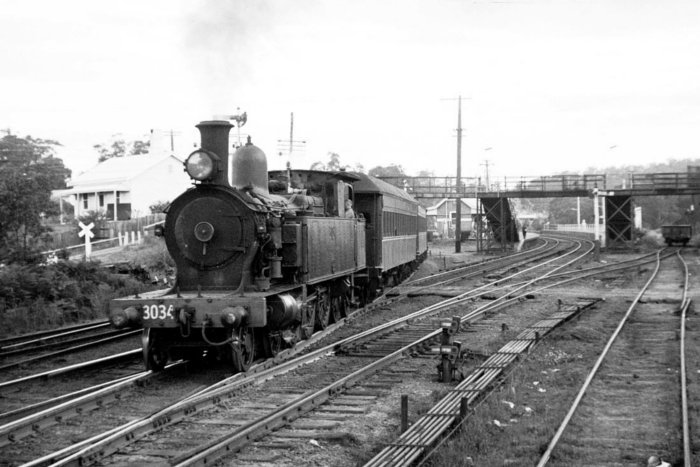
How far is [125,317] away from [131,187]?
39.7 metres

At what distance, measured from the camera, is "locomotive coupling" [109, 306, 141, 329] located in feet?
32.5

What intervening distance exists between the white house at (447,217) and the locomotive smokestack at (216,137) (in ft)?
196

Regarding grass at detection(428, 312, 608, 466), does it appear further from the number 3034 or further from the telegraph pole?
the telegraph pole

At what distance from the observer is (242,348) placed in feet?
34.2

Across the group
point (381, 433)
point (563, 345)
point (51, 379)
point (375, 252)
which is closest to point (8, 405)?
point (51, 379)

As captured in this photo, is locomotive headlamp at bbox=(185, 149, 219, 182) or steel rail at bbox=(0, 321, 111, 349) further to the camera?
steel rail at bbox=(0, 321, 111, 349)

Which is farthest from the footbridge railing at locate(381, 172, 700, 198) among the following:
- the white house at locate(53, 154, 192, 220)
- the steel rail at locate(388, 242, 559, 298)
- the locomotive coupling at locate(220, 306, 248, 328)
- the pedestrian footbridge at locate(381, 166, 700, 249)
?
the locomotive coupling at locate(220, 306, 248, 328)

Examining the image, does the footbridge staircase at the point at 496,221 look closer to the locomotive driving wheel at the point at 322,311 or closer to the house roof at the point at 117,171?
the house roof at the point at 117,171

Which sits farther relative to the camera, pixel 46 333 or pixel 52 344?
pixel 46 333

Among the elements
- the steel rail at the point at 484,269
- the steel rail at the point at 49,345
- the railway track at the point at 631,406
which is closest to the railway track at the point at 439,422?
the railway track at the point at 631,406

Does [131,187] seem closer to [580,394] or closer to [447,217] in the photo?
[580,394]

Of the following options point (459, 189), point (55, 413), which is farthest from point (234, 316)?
point (459, 189)

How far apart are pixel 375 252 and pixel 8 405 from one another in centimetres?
1004

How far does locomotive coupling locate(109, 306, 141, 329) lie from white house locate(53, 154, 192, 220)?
125 feet
